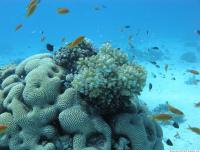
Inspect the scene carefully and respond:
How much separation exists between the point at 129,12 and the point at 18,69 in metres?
132

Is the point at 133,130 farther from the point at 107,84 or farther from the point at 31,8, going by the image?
Result: the point at 31,8

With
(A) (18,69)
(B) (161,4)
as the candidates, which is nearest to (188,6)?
(B) (161,4)

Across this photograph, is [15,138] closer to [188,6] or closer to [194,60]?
[194,60]

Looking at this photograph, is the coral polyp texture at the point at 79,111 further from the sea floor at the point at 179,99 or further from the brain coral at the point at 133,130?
the sea floor at the point at 179,99

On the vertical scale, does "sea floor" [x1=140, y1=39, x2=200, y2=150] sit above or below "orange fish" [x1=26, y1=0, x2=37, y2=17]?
below

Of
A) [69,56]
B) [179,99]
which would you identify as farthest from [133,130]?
[179,99]

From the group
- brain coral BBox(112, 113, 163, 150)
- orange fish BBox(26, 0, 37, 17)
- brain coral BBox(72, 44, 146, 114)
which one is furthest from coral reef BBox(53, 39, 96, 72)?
brain coral BBox(112, 113, 163, 150)

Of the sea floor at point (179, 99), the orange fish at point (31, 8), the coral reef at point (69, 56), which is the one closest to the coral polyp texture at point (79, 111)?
the coral reef at point (69, 56)

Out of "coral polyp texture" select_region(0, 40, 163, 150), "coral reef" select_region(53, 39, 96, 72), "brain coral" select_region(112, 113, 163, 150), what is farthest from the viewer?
"coral reef" select_region(53, 39, 96, 72)

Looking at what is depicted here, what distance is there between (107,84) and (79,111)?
77 cm

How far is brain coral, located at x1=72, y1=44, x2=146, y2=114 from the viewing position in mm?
5617

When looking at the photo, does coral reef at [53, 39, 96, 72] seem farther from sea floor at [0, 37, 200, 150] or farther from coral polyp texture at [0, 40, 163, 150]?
sea floor at [0, 37, 200, 150]

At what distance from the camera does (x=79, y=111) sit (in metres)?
5.63

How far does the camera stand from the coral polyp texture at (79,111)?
18.3 ft
